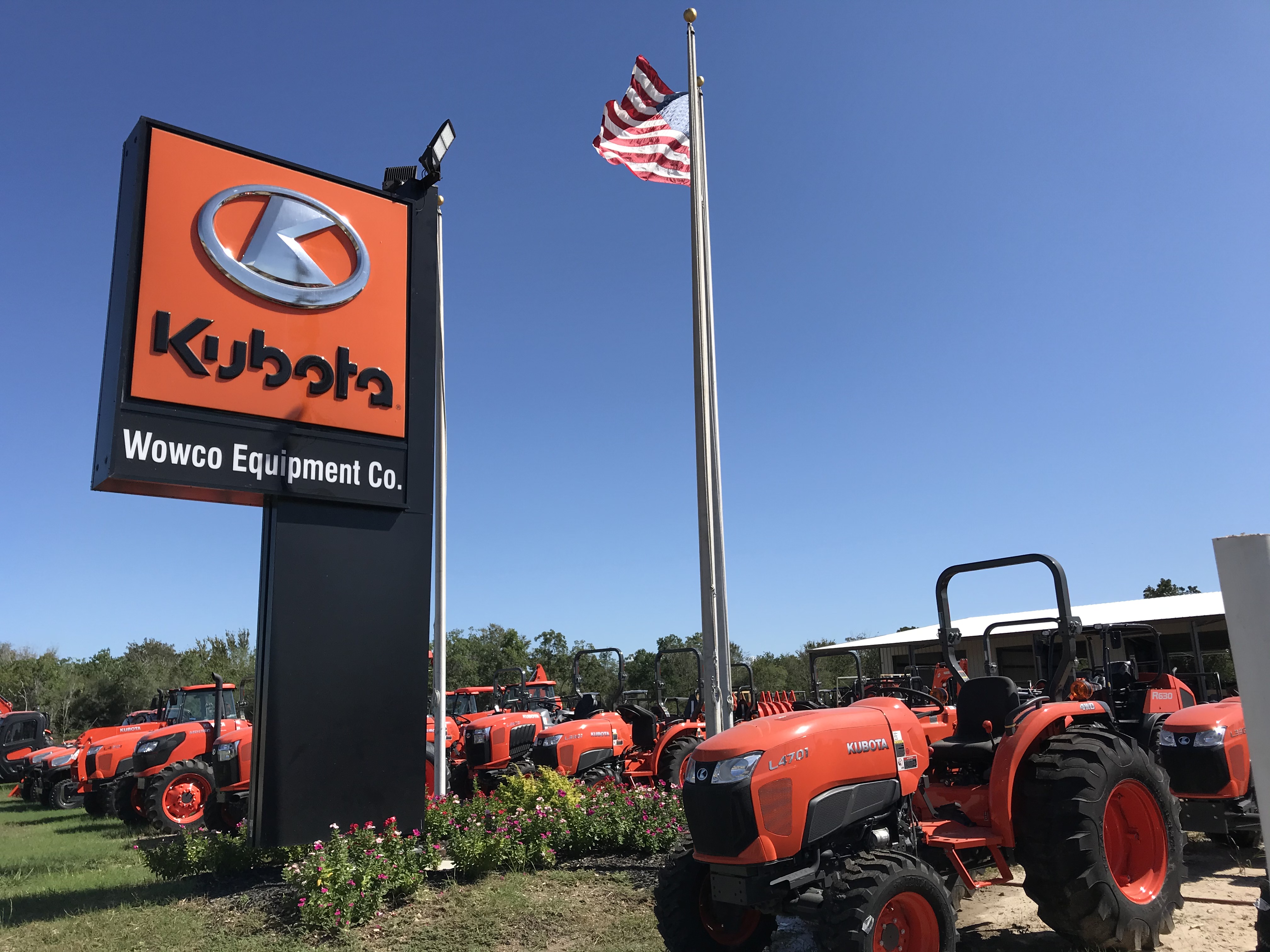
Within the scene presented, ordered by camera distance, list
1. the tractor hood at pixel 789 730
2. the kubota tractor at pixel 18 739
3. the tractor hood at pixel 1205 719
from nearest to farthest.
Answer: the tractor hood at pixel 789 730, the tractor hood at pixel 1205 719, the kubota tractor at pixel 18 739

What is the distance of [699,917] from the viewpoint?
4.43 meters

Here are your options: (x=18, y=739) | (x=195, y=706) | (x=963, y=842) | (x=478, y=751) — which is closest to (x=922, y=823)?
(x=963, y=842)

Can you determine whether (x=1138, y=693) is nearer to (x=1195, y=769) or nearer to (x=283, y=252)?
(x=1195, y=769)

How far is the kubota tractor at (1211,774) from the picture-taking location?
6.86 metres

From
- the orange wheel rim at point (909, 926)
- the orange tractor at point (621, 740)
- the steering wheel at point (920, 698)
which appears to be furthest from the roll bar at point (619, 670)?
the orange wheel rim at point (909, 926)

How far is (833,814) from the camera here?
4.22 metres

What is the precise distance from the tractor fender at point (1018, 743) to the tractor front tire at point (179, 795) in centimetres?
1105

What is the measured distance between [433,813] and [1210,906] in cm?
595

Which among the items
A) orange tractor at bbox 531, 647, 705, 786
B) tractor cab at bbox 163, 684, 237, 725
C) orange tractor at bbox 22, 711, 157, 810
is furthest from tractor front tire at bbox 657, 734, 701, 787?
orange tractor at bbox 22, 711, 157, 810

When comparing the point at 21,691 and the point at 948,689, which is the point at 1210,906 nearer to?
the point at 948,689

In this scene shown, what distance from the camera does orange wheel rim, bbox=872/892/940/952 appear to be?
3.92 metres

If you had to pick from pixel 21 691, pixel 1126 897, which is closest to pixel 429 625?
pixel 1126 897

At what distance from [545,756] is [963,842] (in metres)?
7.85

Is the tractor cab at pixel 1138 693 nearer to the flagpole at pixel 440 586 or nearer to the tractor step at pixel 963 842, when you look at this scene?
the tractor step at pixel 963 842
